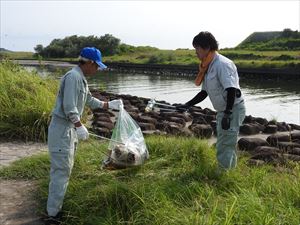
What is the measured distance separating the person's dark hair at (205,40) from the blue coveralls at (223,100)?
0.47 ft

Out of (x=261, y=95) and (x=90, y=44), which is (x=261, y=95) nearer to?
(x=261, y=95)

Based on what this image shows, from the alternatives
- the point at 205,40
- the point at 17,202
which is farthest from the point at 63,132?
the point at 205,40

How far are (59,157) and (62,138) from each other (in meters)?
0.19

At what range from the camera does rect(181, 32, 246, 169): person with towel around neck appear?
481 cm

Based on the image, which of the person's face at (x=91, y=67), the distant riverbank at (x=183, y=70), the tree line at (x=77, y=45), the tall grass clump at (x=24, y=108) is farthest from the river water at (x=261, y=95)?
the tree line at (x=77, y=45)

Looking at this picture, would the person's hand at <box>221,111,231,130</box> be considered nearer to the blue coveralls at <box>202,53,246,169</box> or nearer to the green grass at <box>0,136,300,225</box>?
the blue coveralls at <box>202,53,246,169</box>

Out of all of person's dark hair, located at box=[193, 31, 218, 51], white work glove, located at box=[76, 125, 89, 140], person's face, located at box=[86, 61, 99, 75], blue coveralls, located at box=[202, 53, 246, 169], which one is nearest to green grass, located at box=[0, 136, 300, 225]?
blue coveralls, located at box=[202, 53, 246, 169]

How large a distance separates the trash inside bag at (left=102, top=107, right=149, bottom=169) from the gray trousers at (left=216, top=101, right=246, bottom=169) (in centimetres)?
96

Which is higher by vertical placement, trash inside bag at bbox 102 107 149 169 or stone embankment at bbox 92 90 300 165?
trash inside bag at bbox 102 107 149 169

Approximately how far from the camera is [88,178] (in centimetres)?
522

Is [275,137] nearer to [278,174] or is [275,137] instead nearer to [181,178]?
[278,174]

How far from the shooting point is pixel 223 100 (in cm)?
498

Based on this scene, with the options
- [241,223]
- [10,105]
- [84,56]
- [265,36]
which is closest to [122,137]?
[84,56]

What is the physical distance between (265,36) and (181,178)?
61445 mm
